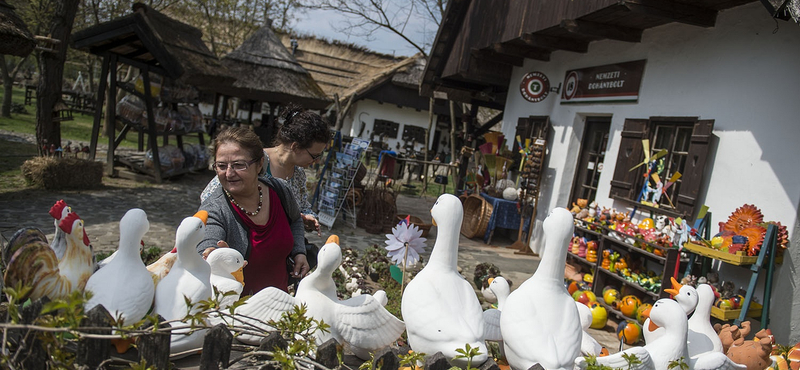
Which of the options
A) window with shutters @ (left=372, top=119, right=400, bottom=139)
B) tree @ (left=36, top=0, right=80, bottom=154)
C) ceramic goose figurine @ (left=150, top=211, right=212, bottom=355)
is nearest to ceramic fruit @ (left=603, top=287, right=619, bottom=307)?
ceramic goose figurine @ (left=150, top=211, right=212, bottom=355)

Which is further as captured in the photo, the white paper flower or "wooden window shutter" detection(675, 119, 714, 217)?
"wooden window shutter" detection(675, 119, 714, 217)

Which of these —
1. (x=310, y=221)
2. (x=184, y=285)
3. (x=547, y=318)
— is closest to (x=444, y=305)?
(x=547, y=318)

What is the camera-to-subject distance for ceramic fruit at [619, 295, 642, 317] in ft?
15.2

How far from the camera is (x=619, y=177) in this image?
19.0 feet

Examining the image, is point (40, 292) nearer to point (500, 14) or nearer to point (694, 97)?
point (694, 97)

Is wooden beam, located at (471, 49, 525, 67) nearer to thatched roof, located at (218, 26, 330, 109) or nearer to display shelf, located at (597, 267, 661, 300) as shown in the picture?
display shelf, located at (597, 267, 661, 300)

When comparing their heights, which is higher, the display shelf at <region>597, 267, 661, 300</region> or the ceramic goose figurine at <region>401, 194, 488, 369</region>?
the ceramic goose figurine at <region>401, 194, 488, 369</region>

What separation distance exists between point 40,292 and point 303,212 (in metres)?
1.66

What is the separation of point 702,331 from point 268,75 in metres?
14.1

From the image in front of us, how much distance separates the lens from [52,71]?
798cm

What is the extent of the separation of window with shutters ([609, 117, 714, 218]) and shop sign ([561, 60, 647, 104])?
0.44m

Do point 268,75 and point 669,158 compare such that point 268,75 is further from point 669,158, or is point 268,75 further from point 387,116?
point 669,158

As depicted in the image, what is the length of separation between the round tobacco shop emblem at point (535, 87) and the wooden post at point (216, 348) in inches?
266

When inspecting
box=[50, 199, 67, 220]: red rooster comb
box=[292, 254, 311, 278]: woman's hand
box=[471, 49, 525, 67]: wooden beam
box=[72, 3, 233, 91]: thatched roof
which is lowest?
box=[292, 254, 311, 278]: woman's hand
